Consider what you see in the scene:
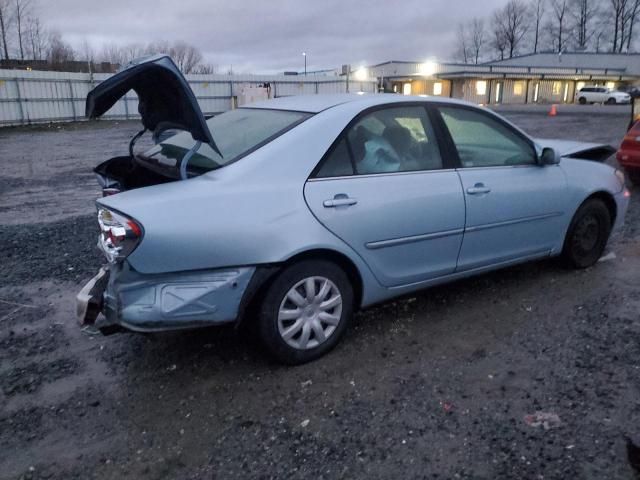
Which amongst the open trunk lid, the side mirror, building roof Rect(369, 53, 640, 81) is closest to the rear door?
the open trunk lid

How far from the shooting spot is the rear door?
3.13 metres

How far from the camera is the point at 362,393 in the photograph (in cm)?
291

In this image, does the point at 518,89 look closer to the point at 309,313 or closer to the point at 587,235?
the point at 587,235

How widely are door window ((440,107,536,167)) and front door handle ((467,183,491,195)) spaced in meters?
0.17

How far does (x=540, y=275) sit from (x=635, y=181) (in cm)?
558

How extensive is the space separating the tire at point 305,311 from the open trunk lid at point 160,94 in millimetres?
896

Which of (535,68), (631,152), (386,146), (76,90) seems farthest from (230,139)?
(535,68)

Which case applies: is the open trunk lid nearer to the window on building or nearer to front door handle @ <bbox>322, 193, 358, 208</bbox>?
front door handle @ <bbox>322, 193, 358, 208</bbox>

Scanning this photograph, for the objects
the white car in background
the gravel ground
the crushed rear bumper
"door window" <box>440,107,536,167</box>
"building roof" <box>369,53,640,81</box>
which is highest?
"building roof" <box>369,53,640,81</box>

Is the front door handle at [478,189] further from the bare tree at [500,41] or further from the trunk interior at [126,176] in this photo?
the bare tree at [500,41]

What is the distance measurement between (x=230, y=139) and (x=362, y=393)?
1.78 metres

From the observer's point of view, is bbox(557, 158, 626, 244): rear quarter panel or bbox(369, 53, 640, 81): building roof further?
bbox(369, 53, 640, 81): building roof

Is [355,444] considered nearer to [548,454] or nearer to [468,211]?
[548,454]

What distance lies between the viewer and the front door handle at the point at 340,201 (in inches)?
120
